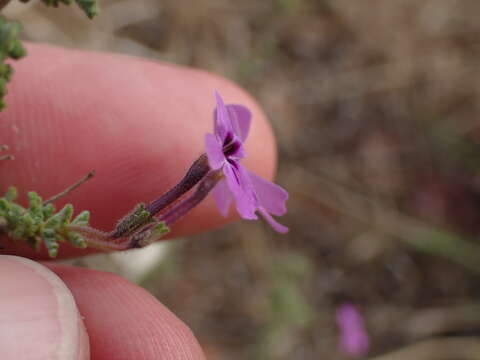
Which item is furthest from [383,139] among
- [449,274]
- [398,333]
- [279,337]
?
[279,337]

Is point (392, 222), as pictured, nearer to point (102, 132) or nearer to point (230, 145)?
point (102, 132)

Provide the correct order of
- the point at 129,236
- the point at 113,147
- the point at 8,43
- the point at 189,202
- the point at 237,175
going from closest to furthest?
the point at 8,43 → the point at 129,236 → the point at 237,175 → the point at 189,202 → the point at 113,147

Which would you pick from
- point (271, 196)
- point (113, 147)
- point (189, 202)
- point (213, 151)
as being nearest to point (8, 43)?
point (213, 151)

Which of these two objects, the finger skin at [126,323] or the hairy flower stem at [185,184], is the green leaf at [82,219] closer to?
the hairy flower stem at [185,184]

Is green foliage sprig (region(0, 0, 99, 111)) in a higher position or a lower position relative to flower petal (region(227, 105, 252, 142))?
higher

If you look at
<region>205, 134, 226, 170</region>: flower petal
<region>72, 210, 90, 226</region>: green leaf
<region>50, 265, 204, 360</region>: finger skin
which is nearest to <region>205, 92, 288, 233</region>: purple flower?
<region>205, 134, 226, 170</region>: flower petal

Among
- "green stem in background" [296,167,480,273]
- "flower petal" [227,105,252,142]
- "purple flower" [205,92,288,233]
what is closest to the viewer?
"purple flower" [205,92,288,233]

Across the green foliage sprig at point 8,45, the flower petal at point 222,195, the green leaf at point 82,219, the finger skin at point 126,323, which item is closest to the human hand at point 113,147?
the finger skin at point 126,323

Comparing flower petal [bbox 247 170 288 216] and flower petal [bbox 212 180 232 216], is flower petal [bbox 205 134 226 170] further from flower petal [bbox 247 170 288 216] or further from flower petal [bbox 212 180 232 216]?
flower petal [bbox 212 180 232 216]
